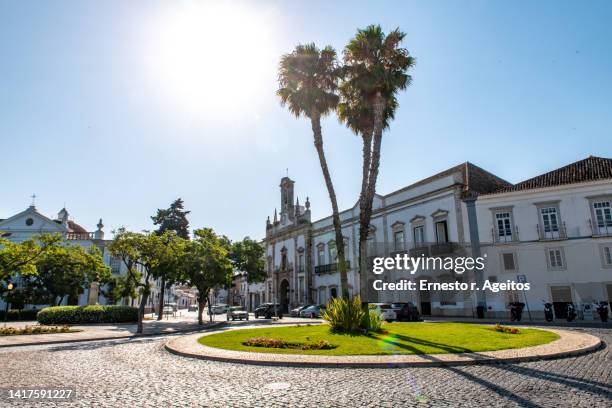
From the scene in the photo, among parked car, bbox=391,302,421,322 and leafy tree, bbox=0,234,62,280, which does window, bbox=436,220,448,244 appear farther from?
leafy tree, bbox=0,234,62,280

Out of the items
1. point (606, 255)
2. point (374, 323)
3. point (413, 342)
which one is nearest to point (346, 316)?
point (374, 323)

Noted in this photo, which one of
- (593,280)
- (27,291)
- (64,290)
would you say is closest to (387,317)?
(593,280)

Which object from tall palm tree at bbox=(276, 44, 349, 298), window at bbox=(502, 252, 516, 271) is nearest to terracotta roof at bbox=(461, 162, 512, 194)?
window at bbox=(502, 252, 516, 271)

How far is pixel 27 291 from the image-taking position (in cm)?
3791

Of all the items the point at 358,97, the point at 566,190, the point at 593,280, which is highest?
the point at 358,97

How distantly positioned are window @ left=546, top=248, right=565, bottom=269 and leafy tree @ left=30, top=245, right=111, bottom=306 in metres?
35.5

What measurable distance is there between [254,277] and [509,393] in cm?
4387

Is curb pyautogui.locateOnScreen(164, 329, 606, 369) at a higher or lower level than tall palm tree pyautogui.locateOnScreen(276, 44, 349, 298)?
lower

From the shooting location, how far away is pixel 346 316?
51.4 feet

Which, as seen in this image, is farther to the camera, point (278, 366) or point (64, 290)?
point (64, 290)

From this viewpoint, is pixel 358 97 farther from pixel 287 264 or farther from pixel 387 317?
pixel 287 264

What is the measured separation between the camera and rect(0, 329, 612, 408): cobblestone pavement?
620 centimetres

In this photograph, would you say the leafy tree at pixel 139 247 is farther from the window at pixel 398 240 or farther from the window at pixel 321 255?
the window at pixel 321 255

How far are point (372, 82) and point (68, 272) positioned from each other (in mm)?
33427
